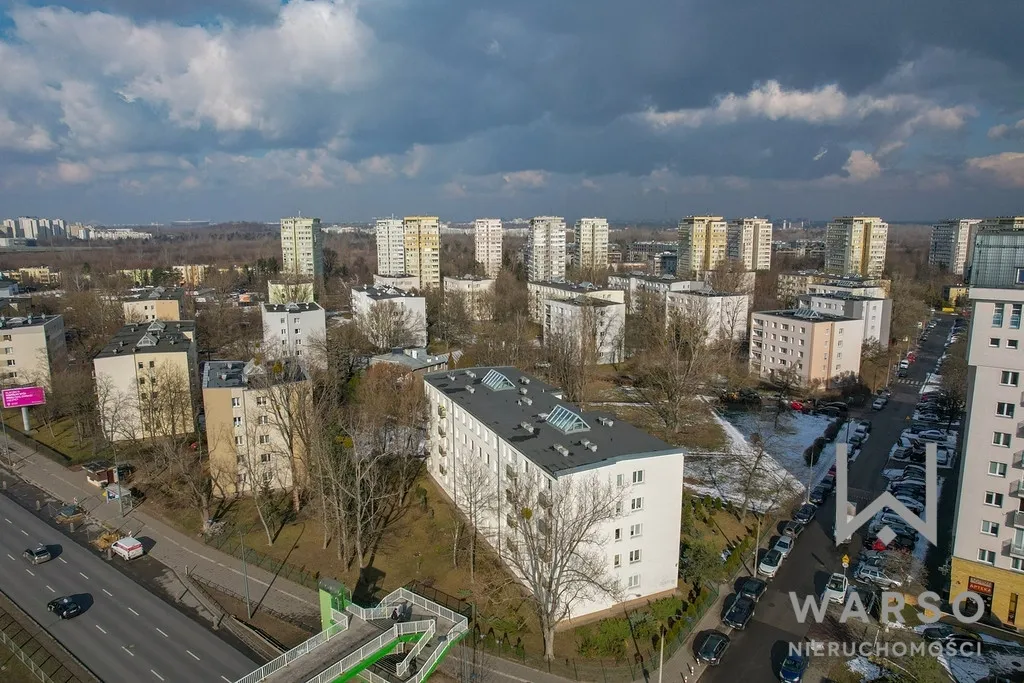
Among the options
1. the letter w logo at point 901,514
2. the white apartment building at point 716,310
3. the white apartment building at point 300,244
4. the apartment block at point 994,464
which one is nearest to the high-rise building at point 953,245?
the white apartment building at point 716,310

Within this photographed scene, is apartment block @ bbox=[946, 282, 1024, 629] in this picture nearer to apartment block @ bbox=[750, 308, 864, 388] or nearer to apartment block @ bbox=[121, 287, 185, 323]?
apartment block @ bbox=[750, 308, 864, 388]

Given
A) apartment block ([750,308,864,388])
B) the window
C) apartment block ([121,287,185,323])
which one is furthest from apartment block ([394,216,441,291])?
the window

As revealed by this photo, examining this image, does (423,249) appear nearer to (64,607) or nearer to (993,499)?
(64,607)

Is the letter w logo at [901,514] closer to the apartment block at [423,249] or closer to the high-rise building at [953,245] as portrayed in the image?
the apartment block at [423,249]

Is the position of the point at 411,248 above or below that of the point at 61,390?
above

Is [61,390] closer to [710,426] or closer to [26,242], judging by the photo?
[710,426]

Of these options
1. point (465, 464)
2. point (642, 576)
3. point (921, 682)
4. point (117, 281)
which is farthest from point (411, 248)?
point (921, 682)
